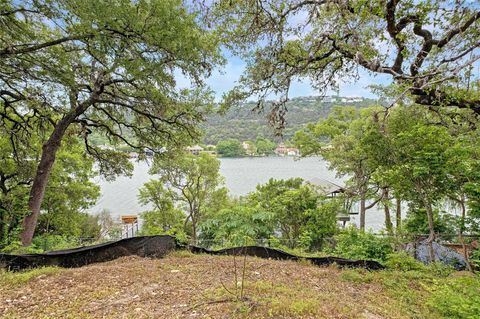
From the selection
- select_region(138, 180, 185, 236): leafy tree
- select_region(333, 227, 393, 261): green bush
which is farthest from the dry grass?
select_region(138, 180, 185, 236): leafy tree

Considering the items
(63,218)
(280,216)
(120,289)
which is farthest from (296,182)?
(63,218)

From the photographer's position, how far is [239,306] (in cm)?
262

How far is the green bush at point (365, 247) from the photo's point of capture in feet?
20.3

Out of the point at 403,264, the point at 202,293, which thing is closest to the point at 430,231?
the point at 403,264

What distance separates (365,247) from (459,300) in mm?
3573

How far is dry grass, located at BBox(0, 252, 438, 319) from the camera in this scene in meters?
2.63

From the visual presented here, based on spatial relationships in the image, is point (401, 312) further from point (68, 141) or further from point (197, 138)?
point (68, 141)

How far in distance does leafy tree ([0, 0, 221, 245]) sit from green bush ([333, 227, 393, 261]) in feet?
15.8

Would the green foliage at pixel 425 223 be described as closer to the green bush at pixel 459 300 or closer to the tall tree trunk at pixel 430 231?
the tall tree trunk at pixel 430 231

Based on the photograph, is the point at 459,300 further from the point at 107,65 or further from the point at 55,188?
the point at 55,188

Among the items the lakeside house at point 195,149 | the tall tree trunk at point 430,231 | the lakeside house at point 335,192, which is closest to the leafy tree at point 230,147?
the lakeside house at point 195,149

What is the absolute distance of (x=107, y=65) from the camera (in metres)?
4.53

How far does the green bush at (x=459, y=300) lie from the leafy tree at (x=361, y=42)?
2268 mm

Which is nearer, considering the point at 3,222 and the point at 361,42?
the point at 361,42
